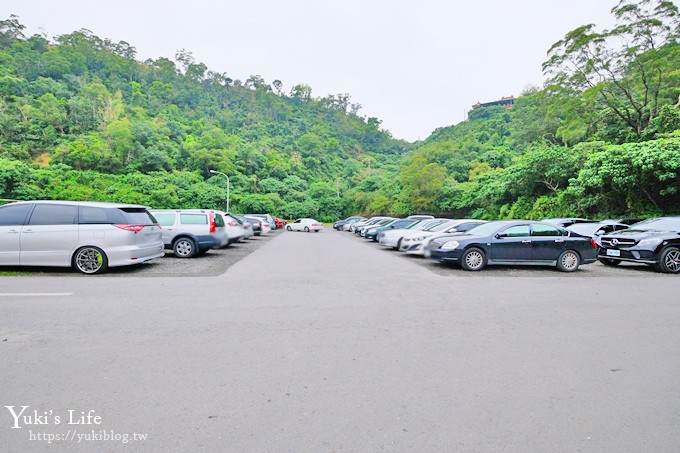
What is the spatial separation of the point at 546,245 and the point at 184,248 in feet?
36.2

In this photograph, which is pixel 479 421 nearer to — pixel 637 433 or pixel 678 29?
pixel 637 433

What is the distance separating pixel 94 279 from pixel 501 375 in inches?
318

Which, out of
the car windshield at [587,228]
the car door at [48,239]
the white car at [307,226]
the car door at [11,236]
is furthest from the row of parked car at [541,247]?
the white car at [307,226]

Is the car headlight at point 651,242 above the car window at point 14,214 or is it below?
below

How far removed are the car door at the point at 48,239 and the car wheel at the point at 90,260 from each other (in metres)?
0.18

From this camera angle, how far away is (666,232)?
34.4ft

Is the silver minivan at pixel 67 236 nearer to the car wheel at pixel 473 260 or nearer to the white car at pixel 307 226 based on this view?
the car wheel at pixel 473 260

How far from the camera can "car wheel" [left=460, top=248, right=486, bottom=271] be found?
396 inches

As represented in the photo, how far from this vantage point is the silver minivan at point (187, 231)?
1242cm

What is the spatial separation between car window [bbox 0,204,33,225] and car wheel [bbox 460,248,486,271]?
422 inches

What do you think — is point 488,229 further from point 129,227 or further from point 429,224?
point 129,227

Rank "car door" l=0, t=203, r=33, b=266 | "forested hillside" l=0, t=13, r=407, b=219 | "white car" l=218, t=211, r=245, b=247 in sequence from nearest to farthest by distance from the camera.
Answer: "car door" l=0, t=203, r=33, b=266 < "white car" l=218, t=211, r=245, b=247 < "forested hillside" l=0, t=13, r=407, b=219

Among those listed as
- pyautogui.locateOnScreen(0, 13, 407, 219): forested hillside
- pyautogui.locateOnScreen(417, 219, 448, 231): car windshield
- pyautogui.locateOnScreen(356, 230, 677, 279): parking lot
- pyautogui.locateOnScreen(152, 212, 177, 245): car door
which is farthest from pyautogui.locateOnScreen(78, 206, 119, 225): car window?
Result: pyautogui.locateOnScreen(0, 13, 407, 219): forested hillside

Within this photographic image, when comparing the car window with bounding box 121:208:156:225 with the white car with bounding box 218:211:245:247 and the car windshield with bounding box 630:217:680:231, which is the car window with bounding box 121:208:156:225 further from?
the car windshield with bounding box 630:217:680:231
